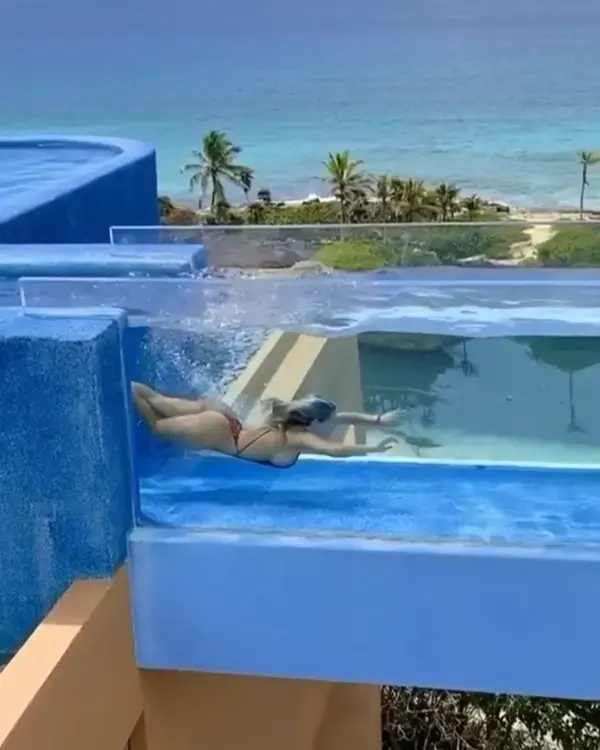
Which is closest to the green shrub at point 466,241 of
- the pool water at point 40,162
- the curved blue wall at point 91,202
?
the curved blue wall at point 91,202

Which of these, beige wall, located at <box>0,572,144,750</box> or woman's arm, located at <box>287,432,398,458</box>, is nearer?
beige wall, located at <box>0,572,144,750</box>

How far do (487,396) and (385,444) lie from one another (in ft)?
1.06

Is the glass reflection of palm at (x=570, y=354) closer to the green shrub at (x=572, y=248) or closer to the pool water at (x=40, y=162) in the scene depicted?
the green shrub at (x=572, y=248)

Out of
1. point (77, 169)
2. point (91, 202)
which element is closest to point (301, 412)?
point (91, 202)

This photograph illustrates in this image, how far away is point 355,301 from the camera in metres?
2.93

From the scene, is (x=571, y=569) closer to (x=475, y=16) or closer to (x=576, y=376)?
(x=576, y=376)

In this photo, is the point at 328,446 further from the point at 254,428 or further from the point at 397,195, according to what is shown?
the point at 397,195

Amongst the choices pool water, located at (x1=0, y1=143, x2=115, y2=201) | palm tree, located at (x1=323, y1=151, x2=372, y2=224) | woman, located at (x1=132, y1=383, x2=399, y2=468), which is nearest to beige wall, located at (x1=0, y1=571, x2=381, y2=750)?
woman, located at (x1=132, y1=383, x2=399, y2=468)

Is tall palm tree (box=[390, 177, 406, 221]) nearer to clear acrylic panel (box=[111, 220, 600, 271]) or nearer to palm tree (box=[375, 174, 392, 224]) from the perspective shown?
palm tree (box=[375, 174, 392, 224])

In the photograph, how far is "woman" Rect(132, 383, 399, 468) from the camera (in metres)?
3.07

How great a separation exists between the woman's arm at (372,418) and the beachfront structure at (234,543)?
0.10ft

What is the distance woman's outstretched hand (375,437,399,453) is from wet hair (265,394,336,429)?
0.17m

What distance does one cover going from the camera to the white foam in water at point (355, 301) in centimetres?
287

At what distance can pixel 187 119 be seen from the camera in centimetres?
3538
